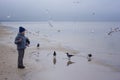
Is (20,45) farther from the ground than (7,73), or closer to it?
farther from the ground

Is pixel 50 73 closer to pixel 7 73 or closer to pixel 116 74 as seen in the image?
pixel 7 73

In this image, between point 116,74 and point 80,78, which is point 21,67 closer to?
point 80,78

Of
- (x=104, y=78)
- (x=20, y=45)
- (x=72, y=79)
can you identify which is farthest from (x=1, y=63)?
(x=104, y=78)

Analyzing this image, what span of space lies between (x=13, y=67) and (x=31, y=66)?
1286 millimetres

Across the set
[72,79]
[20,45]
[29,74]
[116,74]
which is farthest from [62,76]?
[116,74]

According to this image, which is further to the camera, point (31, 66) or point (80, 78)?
point (31, 66)

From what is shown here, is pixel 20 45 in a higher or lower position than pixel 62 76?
higher

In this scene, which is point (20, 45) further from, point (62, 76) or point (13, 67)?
point (62, 76)

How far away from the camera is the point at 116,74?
49.1ft

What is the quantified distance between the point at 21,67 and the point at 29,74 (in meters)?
1.14

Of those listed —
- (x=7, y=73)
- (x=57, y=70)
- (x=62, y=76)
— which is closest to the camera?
(x=7, y=73)

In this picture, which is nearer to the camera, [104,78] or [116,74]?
[104,78]

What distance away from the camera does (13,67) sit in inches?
540

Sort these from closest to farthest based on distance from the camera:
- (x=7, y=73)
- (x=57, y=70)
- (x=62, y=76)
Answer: (x=7, y=73) < (x=62, y=76) < (x=57, y=70)
